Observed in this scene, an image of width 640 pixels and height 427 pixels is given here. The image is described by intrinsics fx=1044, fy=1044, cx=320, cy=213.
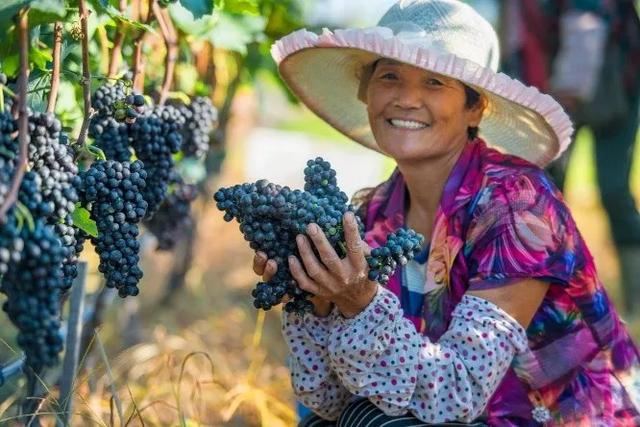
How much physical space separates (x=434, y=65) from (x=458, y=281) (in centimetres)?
41

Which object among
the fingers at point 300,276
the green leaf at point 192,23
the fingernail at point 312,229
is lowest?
the fingers at point 300,276

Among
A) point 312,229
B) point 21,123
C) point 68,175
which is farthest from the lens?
point 312,229

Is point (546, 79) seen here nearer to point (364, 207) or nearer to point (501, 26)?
point (501, 26)

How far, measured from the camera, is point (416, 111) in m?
2.02

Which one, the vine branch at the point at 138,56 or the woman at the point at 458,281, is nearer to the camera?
the woman at the point at 458,281

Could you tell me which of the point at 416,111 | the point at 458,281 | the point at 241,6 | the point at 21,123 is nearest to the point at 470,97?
the point at 416,111

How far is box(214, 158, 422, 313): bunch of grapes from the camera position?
1638 millimetres

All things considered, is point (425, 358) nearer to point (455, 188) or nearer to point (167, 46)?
point (455, 188)

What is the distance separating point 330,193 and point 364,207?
1.79ft

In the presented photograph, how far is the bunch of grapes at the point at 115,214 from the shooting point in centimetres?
157

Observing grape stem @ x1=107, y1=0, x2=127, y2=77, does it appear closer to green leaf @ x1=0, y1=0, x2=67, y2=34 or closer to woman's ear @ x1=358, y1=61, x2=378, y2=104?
green leaf @ x1=0, y1=0, x2=67, y2=34

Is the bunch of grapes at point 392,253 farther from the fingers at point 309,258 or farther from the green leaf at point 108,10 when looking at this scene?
the green leaf at point 108,10

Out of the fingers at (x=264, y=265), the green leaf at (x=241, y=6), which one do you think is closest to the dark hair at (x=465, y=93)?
the green leaf at (x=241, y=6)

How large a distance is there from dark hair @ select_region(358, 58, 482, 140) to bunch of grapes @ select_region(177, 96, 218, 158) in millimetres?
330
